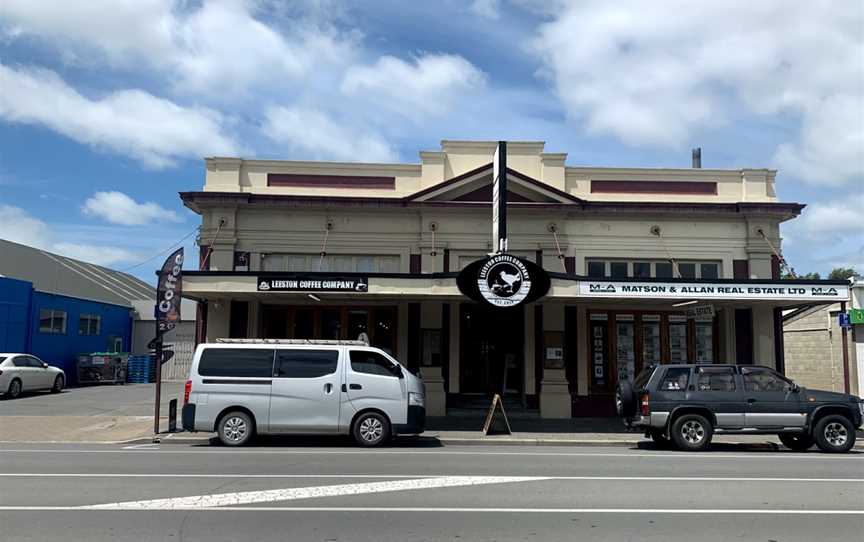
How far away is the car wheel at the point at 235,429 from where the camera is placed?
13.3 metres

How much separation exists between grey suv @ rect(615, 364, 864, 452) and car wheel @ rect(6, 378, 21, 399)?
1978 centimetres

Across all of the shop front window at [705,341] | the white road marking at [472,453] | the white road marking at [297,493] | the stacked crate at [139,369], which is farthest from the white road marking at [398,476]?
the stacked crate at [139,369]

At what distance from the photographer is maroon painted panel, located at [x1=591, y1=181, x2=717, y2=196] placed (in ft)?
64.7

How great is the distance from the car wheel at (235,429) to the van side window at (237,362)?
0.80 meters

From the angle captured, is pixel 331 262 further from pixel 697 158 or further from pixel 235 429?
pixel 697 158

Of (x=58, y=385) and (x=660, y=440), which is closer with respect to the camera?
(x=660, y=440)

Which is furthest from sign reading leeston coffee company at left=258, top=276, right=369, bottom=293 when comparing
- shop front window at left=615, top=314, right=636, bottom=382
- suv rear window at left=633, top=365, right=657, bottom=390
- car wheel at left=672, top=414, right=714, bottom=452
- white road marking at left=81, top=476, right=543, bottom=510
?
shop front window at left=615, top=314, right=636, bottom=382

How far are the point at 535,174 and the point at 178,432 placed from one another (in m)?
11.4

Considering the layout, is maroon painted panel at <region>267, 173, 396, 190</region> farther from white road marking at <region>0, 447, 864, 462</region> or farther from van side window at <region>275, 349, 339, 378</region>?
white road marking at <region>0, 447, 864, 462</region>

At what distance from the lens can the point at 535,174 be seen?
19766mm

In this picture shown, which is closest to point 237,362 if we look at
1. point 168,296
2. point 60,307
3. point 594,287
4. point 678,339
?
point 168,296

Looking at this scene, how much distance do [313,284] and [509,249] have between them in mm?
5953

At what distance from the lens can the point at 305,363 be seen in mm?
13539

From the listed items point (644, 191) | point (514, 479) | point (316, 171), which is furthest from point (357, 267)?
point (514, 479)
